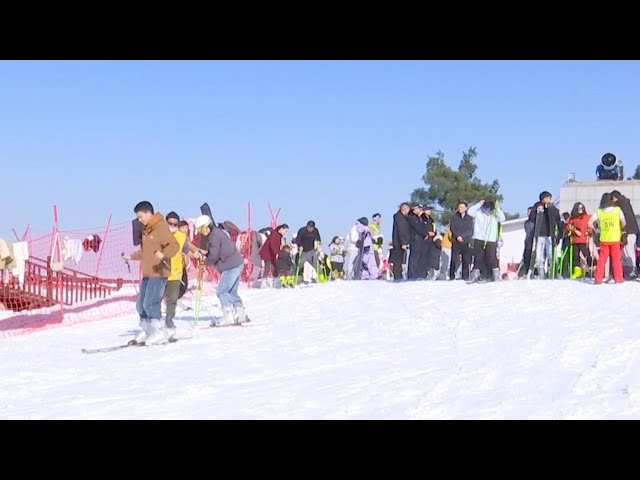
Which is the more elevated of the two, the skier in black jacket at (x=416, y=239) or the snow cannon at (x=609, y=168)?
the snow cannon at (x=609, y=168)

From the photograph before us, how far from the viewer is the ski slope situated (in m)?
7.08

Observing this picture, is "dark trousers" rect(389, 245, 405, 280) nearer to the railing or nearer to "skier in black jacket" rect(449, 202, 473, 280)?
"skier in black jacket" rect(449, 202, 473, 280)

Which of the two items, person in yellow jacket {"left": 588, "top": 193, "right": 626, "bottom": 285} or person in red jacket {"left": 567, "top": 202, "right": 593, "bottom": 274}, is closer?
person in yellow jacket {"left": 588, "top": 193, "right": 626, "bottom": 285}

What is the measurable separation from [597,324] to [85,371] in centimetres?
650

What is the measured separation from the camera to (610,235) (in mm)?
15945

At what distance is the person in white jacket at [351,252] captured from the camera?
21859 mm

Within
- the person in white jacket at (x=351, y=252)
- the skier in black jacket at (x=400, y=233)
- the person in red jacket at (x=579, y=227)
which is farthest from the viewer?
the person in white jacket at (x=351, y=252)

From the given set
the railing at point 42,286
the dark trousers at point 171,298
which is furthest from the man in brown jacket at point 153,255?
the railing at point 42,286

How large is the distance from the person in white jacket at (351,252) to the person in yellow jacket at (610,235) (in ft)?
22.5

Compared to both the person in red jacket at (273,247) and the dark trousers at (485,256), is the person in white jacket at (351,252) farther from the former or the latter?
the dark trousers at (485,256)

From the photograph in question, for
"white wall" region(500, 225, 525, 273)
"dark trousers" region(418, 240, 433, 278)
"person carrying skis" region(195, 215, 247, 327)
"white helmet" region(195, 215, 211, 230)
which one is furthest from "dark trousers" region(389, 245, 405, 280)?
"white wall" region(500, 225, 525, 273)

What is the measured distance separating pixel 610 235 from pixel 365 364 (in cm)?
820

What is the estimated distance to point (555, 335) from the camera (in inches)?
432
